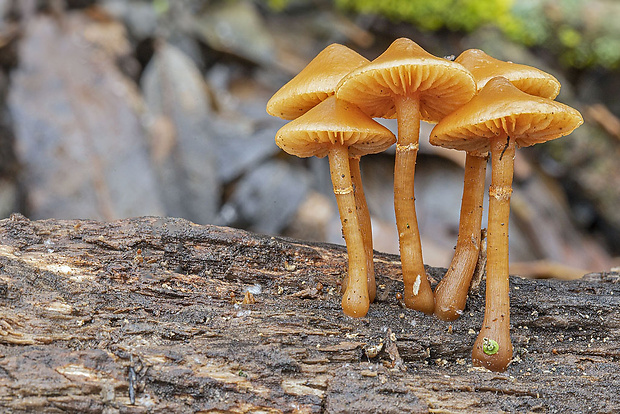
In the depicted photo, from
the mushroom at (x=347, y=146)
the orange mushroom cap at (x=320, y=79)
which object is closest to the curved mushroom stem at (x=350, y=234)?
the mushroom at (x=347, y=146)

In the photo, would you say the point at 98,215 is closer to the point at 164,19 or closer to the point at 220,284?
the point at 220,284

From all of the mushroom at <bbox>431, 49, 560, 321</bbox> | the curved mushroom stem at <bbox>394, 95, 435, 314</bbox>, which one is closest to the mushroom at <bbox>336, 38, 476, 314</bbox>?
the curved mushroom stem at <bbox>394, 95, 435, 314</bbox>

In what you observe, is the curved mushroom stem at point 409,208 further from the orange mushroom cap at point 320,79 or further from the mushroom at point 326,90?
the orange mushroom cap at point 320,79

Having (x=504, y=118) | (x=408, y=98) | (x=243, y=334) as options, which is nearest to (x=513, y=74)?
(x=504, y=118)

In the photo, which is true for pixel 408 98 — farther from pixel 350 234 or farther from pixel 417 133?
pixel 350 234

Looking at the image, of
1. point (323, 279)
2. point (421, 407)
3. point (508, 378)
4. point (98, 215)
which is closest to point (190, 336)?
point (323, 279)
